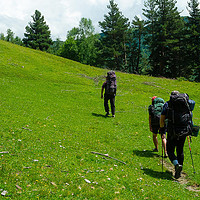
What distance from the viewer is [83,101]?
1027 inches

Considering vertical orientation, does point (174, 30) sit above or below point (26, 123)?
above

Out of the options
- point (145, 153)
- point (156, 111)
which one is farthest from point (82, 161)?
point (156, 111)

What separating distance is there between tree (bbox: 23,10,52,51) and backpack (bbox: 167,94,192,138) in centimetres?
9683

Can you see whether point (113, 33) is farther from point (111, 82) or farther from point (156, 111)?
point (156, 111)

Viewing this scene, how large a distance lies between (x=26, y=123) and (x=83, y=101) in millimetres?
13349

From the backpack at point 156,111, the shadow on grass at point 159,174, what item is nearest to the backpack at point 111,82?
the backpack at point 156,111

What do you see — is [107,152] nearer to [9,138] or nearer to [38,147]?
[38,147]

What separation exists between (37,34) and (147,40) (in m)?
52.8

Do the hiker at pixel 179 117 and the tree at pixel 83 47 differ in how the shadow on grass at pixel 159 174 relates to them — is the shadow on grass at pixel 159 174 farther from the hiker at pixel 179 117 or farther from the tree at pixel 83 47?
the tree at pixel 83 47

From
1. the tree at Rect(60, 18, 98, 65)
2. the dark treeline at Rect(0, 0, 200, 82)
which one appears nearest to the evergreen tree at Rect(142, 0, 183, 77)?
the dark treeline at Rect(0, 0, 200, 82)

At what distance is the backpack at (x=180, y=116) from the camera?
8.42m

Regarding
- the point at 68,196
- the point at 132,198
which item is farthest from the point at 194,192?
the point at 68,196

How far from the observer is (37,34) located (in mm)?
97438

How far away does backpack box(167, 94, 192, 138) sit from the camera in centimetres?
842
